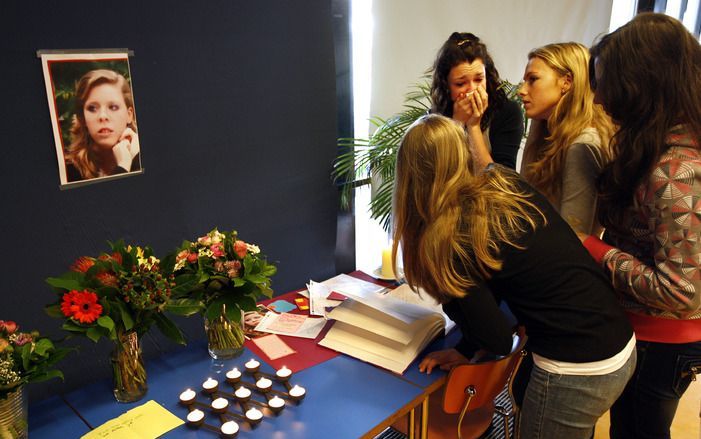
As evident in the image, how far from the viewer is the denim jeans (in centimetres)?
129

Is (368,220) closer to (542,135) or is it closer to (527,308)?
(542,135)

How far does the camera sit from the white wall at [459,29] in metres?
2.50

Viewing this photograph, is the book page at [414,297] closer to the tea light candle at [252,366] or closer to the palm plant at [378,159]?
the palm plant at [378,159]

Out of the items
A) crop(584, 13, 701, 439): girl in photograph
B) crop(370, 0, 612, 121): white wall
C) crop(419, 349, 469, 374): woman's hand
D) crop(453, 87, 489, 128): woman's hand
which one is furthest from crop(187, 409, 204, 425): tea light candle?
crop(370, 0, 612, 121): white wall

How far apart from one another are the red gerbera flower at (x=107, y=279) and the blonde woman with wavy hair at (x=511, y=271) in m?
0.70

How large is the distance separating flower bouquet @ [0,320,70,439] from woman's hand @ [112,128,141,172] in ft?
2.17

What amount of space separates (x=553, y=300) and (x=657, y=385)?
1.36 ft

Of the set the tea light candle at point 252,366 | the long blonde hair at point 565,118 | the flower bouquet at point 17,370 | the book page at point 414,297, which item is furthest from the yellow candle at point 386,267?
the flower bouquet at point 17,370

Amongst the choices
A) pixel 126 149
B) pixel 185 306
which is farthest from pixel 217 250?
pixel 126 149

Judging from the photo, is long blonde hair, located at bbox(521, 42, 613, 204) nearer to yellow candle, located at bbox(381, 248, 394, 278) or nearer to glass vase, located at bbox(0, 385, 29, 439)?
yellow candle, located at bbox(381, 248, 394, 278)

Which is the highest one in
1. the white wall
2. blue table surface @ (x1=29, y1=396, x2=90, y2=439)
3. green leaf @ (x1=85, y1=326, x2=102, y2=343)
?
the white wall

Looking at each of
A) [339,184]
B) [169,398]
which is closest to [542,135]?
[339,184]

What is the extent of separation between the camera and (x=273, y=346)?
1.62 metres

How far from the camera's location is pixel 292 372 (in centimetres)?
147
